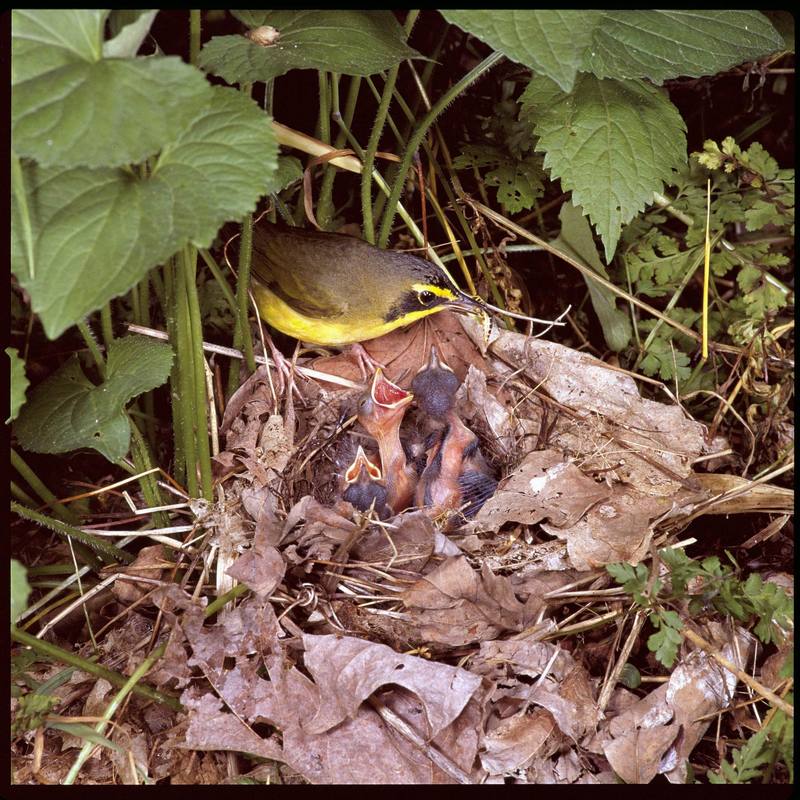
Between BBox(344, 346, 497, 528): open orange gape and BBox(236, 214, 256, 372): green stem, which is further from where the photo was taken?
BBox(344, 346, 497, 528): open orange gape

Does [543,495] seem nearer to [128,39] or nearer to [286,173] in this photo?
[286,173]

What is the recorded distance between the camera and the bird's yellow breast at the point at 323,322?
3.12 m

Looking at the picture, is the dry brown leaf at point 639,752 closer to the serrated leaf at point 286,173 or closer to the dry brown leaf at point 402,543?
the dry brown leaf at point 402,543

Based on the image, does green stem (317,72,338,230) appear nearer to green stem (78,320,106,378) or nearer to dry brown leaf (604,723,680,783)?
green stem (78,320,106,378)

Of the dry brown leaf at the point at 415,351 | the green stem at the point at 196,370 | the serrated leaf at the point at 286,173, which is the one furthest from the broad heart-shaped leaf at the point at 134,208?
the dry brown leaf at the point at 415,351

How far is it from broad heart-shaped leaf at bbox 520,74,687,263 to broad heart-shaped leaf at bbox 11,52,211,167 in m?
1.18

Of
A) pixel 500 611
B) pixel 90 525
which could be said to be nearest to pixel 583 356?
pixel 500 611

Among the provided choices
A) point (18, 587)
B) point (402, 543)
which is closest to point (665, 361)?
point (402, 543)

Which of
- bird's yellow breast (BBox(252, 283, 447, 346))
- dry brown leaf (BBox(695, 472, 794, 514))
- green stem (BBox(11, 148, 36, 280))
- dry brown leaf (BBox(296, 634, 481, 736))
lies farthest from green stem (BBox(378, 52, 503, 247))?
dry brown leaf (BBox(296, 634, 481, 736))

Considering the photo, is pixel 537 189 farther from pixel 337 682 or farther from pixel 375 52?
pixel 337 682

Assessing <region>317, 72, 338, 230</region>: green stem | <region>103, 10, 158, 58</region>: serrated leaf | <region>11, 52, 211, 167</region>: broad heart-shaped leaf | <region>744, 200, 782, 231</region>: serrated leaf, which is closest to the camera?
<region>11, 52, 211, 167</region>: broad heart-shaped leaf

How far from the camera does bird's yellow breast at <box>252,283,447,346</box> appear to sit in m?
3.12

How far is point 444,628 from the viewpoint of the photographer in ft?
7.68

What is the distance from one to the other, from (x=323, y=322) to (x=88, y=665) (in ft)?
4.70
